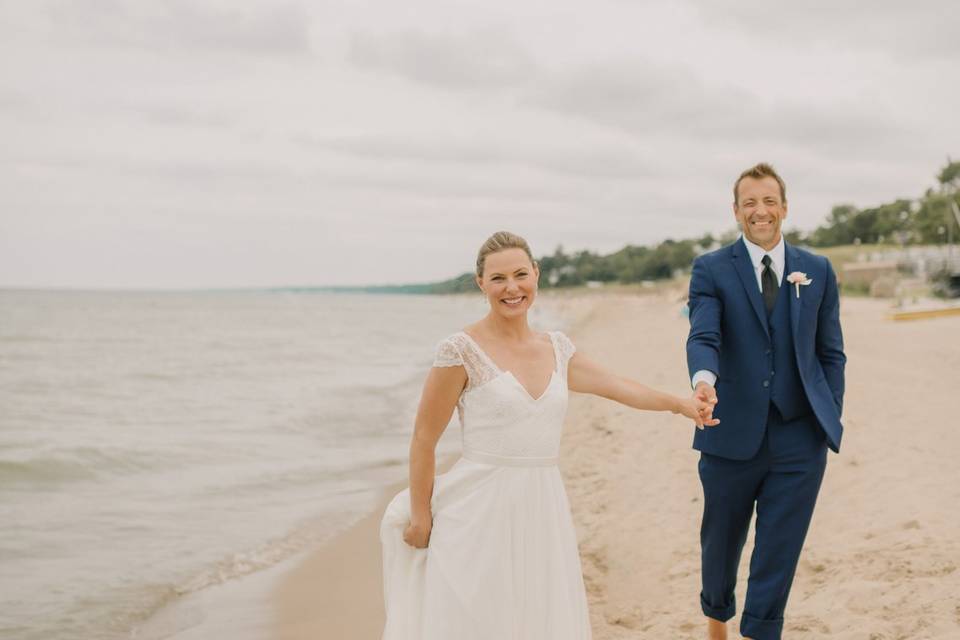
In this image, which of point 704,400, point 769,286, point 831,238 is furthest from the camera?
point 831,238

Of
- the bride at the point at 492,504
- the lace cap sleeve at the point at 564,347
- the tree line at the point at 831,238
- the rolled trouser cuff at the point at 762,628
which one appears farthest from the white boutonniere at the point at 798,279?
the tree line at the point at 831,238

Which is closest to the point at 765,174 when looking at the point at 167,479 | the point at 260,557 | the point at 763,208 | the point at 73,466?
the point at 763,208

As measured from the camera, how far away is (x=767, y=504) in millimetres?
3766

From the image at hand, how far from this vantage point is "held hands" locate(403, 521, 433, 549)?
120 inches

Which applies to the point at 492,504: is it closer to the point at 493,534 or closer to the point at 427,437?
the point at 493,534

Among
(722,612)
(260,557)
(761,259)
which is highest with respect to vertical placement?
(761,259)

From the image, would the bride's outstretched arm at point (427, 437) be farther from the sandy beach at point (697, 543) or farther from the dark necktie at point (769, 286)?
the sandy beach at point (697, 543)

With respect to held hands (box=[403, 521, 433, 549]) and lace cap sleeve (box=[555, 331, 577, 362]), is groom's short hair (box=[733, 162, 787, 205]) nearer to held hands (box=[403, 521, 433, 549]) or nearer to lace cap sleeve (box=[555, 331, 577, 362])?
lace cap sleeve (box=[555, 331, 577, 362])

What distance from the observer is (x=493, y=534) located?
2.98m

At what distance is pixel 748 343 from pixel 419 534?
5.59 feet

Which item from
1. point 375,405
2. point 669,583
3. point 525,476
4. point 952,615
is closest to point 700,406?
point 525,476

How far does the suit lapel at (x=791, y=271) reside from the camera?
3.68m

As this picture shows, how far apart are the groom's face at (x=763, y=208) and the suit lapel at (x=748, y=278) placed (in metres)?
0.08

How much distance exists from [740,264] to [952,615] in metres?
2.00
